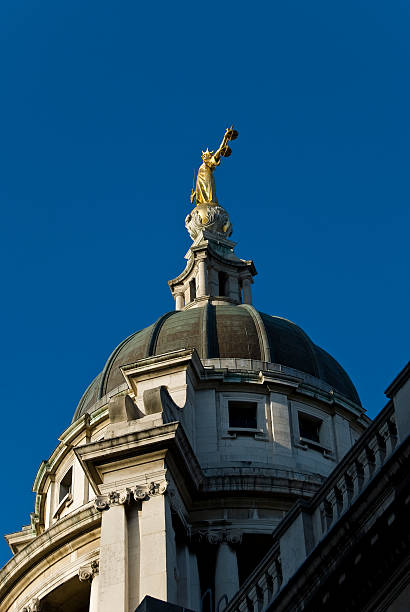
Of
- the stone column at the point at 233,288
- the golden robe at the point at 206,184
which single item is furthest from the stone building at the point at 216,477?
the golden robe at the point at 206,184

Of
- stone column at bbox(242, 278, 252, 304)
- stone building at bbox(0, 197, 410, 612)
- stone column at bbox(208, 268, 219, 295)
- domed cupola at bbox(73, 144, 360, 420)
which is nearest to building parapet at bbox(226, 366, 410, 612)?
stone building at bbox(0, 197, 410, 612)

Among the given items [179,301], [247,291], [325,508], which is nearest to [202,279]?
[179,301]

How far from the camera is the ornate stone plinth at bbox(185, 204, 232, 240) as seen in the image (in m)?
57.3

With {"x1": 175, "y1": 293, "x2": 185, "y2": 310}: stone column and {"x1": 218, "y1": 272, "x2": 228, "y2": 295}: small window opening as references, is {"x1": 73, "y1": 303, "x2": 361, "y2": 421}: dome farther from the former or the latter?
{"x1": 218, "y1": 272, "x2": 228, "y2": 295}: small window opening

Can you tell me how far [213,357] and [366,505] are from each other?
84.0ft

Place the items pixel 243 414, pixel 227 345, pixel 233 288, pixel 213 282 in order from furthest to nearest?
1. pixel 233 288
2. pixel 213 282
3. pixel 227 345
4. pixel 243 414

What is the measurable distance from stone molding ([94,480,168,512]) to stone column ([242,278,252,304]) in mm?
21019

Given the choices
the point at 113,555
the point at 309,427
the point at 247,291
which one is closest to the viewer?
the point at 113,555

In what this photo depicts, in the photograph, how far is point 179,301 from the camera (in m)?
53.9

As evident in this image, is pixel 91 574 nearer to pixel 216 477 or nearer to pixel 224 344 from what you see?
pixel 216 477

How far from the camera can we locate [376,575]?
61.4ft

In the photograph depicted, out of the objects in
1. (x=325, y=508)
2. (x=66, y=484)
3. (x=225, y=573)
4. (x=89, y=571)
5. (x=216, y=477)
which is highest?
(x=66, y=484)

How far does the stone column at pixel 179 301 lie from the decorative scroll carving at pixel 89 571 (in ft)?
54.2

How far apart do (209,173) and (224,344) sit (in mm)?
17014
